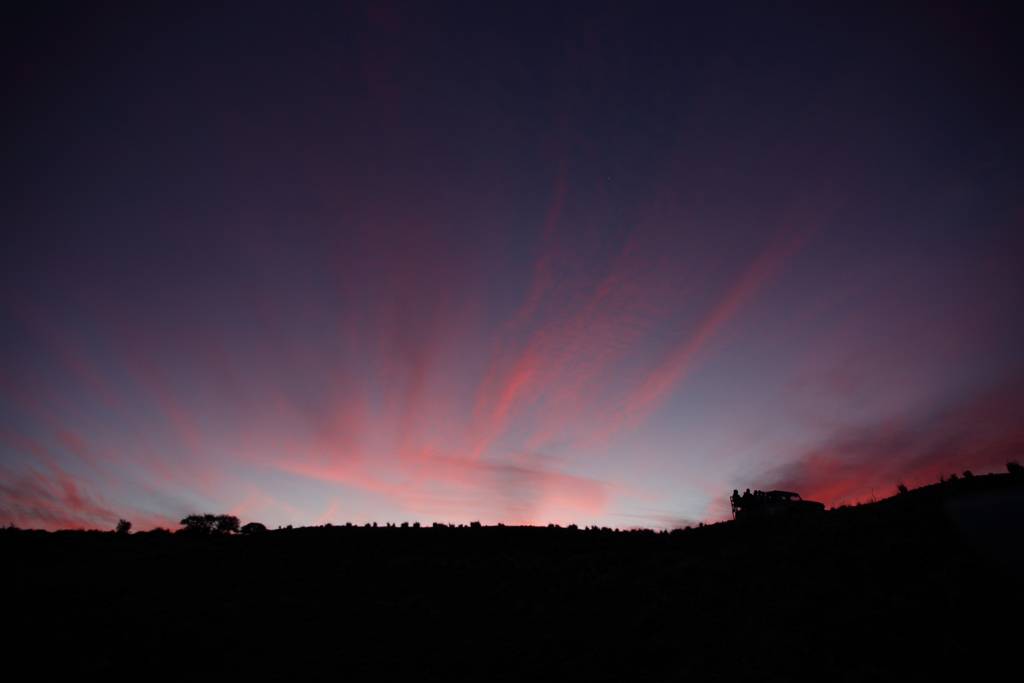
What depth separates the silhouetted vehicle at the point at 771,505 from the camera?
3072 cm

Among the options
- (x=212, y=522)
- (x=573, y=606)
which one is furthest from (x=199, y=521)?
(x=573, y=606)

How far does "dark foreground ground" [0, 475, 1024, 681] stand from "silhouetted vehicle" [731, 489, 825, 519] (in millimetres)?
3477

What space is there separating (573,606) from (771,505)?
17.6 meters

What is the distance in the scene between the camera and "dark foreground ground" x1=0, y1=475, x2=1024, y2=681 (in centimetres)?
1367

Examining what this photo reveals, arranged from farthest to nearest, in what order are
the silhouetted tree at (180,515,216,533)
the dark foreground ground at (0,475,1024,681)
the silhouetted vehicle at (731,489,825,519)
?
1. the silhouetted tree at (180,515,216,533)
2. the silhouetted vehicle at (731,489,825,519)
3. the dark foreground ground at (0,475,1024,681)

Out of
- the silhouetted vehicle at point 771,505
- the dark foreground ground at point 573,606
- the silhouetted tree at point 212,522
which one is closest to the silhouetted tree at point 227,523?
the silhouetted tree at point 212,522

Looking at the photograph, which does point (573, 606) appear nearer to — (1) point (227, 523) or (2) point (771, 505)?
(2) point (771, 505)

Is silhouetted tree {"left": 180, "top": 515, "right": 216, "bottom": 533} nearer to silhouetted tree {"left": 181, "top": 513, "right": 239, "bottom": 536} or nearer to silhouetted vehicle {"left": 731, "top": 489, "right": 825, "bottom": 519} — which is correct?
silhouetted tree {"left": 181, "top": 513, "right": 239, "bottom": 536}

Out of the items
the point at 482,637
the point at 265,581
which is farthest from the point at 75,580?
the point at 482,637

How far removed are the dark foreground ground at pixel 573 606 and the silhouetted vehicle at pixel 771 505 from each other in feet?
11.4

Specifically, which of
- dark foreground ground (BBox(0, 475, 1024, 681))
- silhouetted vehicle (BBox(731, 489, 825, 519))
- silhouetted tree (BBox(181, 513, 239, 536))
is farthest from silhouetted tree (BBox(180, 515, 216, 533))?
silhouetted vehicle (BBox(731, 489, 825, 519))

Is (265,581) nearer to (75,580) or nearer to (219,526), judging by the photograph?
(75,580)

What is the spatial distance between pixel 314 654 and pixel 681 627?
13.1m

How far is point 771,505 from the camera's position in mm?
32438
